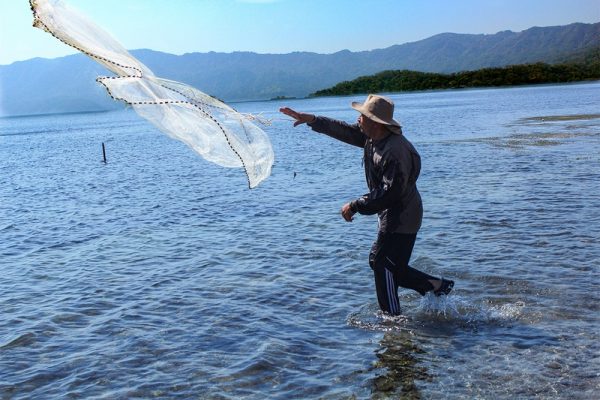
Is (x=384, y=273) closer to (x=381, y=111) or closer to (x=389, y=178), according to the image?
(x=389, y=178)

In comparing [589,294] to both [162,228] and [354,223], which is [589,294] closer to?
[354,223]

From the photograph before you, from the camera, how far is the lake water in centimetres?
782

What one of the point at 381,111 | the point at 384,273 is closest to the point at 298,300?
the point at 384,273

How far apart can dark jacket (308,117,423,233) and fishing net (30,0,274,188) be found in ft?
3.33

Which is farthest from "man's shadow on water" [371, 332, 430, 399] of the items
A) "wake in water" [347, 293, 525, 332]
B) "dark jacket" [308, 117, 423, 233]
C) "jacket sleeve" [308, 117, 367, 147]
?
"jacket sleeve" [308, 117, 367, 147]

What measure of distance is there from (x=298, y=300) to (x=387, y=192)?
369 centimetres

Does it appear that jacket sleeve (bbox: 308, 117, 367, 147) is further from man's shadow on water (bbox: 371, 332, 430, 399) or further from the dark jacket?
man's shadow on water (bbox: 371, 332, 430, 399)

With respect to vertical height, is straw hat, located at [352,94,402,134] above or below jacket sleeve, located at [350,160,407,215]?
above

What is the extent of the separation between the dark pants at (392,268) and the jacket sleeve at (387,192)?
0.63 m

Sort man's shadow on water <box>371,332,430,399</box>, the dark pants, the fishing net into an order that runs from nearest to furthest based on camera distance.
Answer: the fishing net → man's shadow on water <box>371,332,430,399</box> → the dark pants

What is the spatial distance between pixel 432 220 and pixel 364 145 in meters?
9.01

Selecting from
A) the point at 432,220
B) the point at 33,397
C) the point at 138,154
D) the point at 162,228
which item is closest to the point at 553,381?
the point at 33,397

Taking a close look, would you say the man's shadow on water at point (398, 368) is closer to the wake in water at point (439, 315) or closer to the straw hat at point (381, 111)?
the wake in water at point (439, 315)

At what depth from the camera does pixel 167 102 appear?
26.3ft
